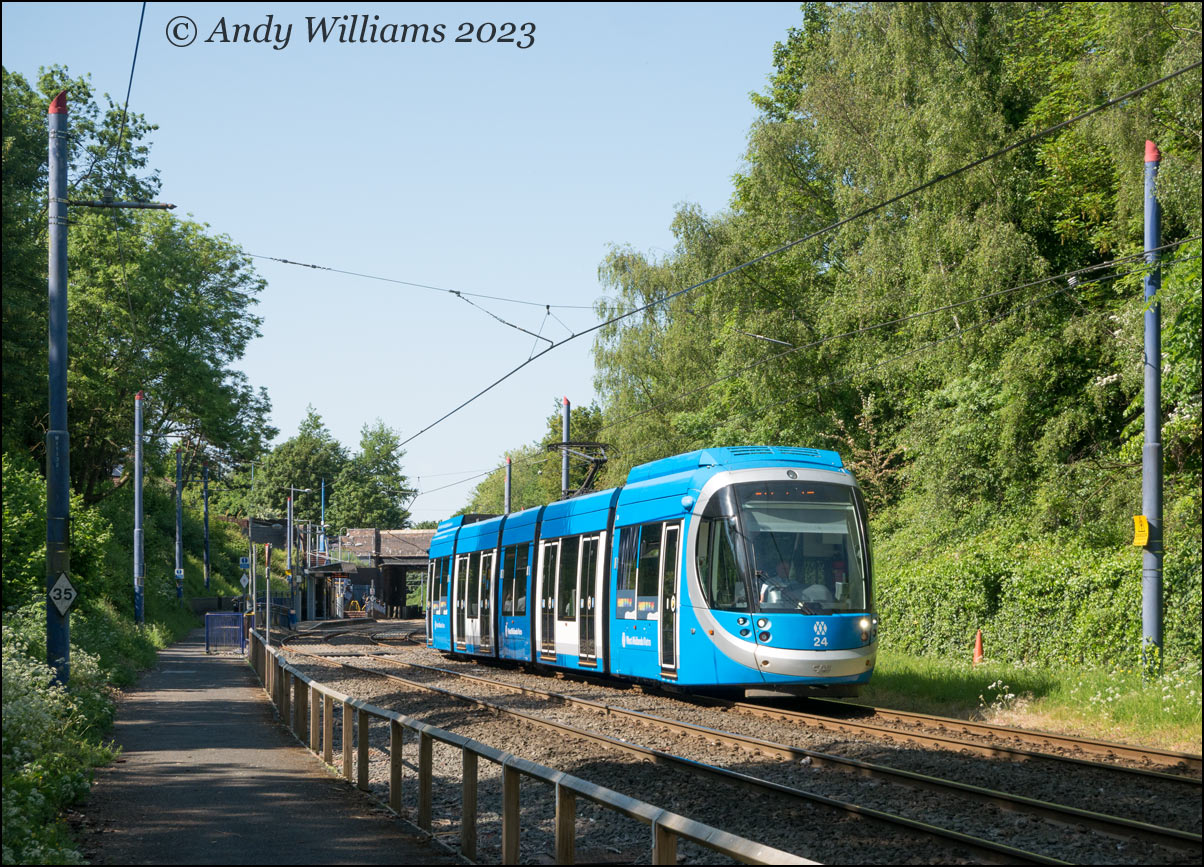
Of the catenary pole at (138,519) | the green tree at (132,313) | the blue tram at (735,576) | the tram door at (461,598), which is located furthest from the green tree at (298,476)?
the blue tram at (735,576)

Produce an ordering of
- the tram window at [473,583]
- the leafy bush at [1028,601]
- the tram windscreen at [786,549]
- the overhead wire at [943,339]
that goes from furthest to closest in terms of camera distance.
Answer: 1. the tram window at [473,583]
2. the overhead wire at [943,339]
3. the leafy bush at [1028,601]
4. the tram windscreen at [786,549]

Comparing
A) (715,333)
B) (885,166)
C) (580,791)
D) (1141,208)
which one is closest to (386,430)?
(715,333)

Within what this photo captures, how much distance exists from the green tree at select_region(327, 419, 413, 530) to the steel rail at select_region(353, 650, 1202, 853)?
371 feet

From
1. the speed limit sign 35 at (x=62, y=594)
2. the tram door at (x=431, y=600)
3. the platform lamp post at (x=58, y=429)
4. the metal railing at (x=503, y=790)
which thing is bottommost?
the tram door at (x=431, y=600)

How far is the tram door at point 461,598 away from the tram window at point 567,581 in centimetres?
693

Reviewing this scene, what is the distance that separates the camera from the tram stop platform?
8422mm

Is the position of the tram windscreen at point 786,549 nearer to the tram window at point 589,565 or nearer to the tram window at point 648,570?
the tram window at point 648,570

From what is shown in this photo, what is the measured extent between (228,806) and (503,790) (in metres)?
3.39

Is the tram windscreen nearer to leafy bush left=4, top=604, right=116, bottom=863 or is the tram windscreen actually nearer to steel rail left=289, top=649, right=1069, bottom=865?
steel rail left=289, top=649, right=1069, bottom=865

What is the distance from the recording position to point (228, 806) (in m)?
10.3

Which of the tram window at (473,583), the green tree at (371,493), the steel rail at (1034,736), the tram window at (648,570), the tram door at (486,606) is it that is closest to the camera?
the steel rail at (1034,736)

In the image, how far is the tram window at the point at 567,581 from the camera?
21.6 meters

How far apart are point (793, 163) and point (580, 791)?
3561cm

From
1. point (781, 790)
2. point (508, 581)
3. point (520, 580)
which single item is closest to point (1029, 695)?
point (781, 790)
